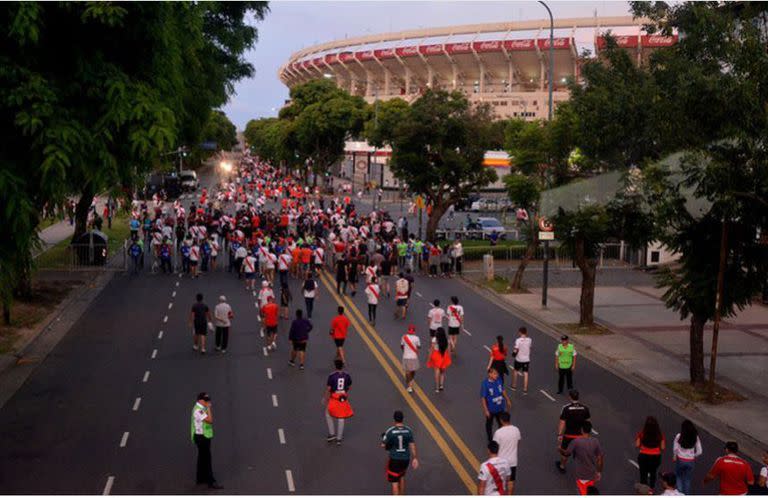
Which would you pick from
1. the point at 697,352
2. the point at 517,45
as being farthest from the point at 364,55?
the point at 697,352

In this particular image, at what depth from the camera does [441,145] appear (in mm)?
41281

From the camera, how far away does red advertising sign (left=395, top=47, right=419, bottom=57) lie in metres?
102

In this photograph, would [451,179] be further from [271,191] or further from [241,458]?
[271,191]

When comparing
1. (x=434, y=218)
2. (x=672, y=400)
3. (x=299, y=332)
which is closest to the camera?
(x=672, y=400)

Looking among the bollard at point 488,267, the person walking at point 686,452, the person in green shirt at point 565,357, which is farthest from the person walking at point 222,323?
the bollard at point 488,267

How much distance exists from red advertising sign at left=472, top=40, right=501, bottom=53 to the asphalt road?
7262 centimetres

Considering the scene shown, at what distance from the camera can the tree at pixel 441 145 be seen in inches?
1619

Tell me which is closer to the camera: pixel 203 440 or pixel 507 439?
pixel 507 439

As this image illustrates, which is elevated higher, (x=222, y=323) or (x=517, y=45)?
(x=517, y=45)

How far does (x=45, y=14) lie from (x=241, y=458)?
24.6ft

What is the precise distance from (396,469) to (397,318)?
1460 centimetres

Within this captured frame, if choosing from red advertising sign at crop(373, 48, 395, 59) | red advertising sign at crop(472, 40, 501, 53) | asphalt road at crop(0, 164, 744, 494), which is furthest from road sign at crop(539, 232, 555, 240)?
red advertising sign at crop(373, 48, 395, 59)

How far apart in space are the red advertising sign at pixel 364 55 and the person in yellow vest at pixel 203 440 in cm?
10074

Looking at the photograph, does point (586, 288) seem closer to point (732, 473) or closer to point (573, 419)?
point (573, 419)
